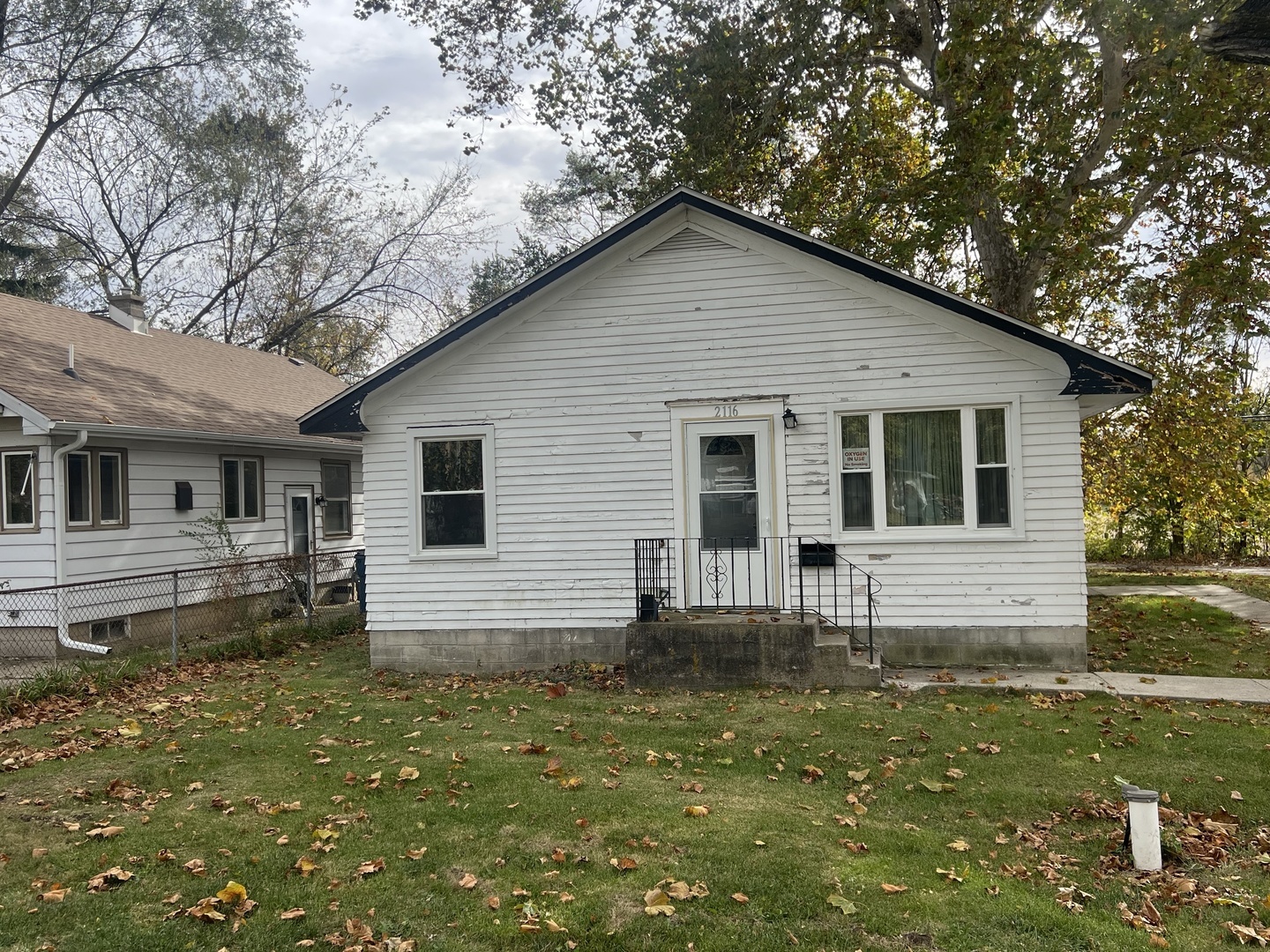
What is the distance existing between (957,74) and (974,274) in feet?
23.4

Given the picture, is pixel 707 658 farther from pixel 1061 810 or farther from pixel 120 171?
pixel 120 171

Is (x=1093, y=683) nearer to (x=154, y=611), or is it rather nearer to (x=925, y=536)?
(x=925, y=536)

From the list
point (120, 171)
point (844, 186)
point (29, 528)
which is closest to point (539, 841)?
point (29, 528)

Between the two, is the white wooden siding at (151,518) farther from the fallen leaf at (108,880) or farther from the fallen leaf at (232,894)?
the fallen leaf at (232,894)

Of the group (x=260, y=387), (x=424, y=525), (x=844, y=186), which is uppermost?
(x=844, y=186)

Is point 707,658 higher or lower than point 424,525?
lower

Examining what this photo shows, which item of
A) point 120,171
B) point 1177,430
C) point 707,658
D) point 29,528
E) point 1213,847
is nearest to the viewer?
point 1213,847

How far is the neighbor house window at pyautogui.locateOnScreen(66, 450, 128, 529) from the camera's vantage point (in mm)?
13195

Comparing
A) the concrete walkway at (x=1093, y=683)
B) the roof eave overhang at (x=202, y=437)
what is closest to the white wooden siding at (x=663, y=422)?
the concrete walkway at (x=1093, y=683)

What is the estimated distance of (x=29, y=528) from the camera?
12914mm

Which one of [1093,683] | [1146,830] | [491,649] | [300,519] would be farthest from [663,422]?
[300,519]

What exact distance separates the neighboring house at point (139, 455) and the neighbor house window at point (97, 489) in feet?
0.06

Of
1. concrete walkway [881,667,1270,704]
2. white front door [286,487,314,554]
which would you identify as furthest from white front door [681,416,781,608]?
white front door [286,487,314,554]

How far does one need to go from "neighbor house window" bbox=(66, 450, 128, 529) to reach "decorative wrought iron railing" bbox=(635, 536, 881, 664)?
8799mm
